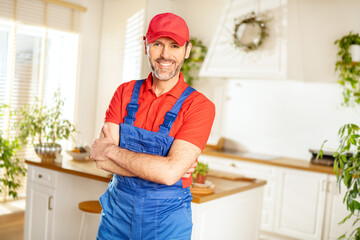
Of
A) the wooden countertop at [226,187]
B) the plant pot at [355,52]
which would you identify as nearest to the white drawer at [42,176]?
the wooden countertop at [226,187]

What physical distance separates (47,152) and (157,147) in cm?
197

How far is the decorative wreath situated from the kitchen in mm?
70

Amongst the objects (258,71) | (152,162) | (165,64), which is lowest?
(152,162)

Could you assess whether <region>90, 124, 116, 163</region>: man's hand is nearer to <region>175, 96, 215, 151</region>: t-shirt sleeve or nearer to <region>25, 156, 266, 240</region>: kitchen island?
<region>175, 96, 215, 151</region>: t-shirt sleeve

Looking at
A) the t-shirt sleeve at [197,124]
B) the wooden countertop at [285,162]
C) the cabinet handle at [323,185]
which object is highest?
the t-shirt sleeve at [197,124]

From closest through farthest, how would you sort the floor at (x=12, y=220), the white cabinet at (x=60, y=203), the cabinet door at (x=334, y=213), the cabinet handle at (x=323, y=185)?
the white cabinet at (x=60, y=203)
the floor at (x=12, y=220)
the cabinet door at (x=334, y=213)
the cabinet handle at (x=323, y=185)

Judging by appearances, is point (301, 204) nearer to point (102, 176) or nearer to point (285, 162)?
point (285, 162)

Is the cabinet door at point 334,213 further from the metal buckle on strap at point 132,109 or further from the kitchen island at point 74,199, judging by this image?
the metal buckle on strap at point 132,109

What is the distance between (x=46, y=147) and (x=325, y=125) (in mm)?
3148

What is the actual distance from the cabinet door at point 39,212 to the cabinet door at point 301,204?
2.44 meters

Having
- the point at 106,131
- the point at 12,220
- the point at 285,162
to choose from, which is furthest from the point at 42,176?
the point at 285,162

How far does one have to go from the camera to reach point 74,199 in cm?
340

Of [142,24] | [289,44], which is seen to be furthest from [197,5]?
[289,44]

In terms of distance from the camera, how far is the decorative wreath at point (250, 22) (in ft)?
15.8
